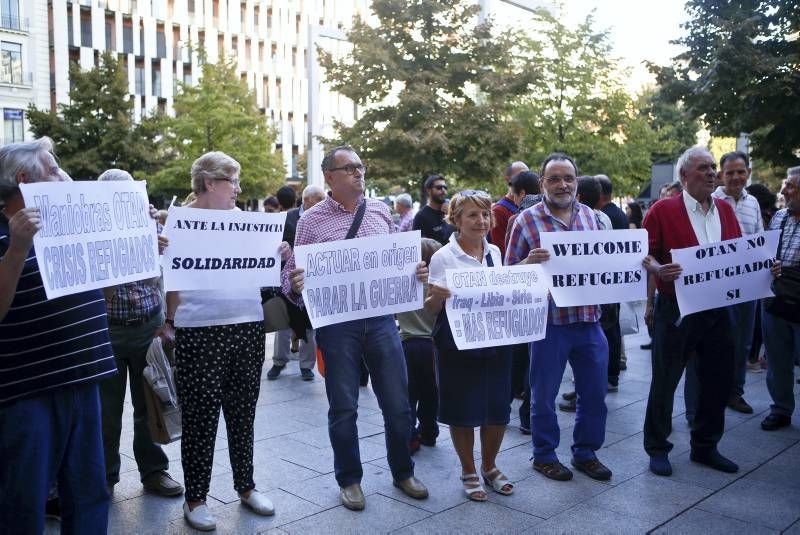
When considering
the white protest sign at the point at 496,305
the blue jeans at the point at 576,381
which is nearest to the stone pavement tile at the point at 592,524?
the blue jeans at the point at 576,381

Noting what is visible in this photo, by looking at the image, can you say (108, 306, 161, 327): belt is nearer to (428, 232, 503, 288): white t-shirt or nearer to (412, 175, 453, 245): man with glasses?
(428, 232, 503, 288): white t-shirt

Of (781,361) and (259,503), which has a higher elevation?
(781,361)

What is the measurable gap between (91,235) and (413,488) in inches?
97.3

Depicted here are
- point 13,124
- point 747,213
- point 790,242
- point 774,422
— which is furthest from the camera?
point 13,124

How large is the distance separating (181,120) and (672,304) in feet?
109

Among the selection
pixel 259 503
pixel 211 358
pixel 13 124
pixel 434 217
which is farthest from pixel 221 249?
pixel 13 124

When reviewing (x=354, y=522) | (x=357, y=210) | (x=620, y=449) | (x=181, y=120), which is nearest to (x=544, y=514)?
(x=354, y=522)

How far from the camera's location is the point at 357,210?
15.4 feet

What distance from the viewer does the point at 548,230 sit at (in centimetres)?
505

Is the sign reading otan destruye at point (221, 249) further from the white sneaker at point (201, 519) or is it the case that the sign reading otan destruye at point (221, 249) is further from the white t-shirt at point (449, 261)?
the white sneaker at point (201, 519)

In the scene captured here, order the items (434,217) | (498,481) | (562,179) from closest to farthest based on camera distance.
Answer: (498,481)
(562,179)
(434,217)

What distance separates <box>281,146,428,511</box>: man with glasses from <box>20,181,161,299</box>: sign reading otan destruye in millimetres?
957

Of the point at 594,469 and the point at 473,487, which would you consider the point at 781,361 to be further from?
the point at 473,487

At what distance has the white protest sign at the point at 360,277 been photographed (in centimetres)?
443
